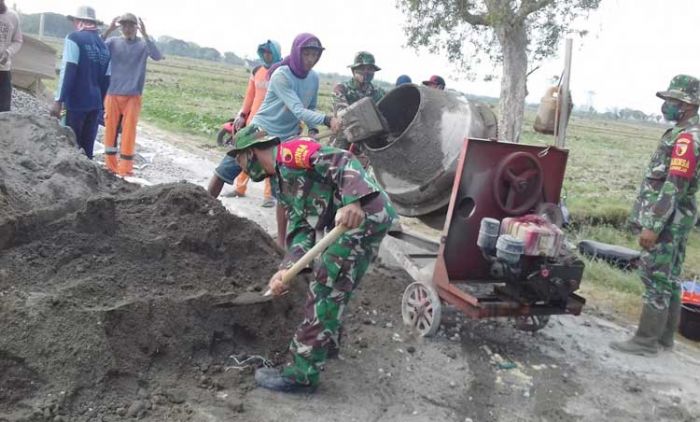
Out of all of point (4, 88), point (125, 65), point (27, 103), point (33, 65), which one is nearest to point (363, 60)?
point (125, 65)

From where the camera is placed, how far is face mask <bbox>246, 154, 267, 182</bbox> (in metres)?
3.28

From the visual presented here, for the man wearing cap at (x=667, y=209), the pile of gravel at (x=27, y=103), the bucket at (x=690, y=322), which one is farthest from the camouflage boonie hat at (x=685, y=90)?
the pile of gravel at (x=27, y=103)

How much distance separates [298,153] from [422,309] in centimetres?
174

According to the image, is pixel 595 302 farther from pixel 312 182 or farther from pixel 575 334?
pixel 312 182

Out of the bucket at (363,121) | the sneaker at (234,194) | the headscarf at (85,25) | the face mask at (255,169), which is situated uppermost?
the headscarf at (85,25)

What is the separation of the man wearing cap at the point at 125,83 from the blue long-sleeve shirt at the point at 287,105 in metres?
2.37

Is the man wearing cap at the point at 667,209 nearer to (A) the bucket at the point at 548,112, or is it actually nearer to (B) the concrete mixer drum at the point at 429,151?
(A) the bucket at the point at 548,112

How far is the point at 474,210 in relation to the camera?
4223 millimetres

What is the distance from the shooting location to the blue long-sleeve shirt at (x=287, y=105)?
210 inches

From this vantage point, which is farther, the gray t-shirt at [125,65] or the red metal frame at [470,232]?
the gray t-shirt at [125,65]

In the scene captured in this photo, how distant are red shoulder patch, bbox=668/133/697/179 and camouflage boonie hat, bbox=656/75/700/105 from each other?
0.98 ft

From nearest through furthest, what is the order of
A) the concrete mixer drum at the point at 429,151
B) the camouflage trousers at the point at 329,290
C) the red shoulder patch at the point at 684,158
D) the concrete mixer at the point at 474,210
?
the camouflage trousers at the point at 329,290, the concrete mixer at the point at 474,210, the red shoulder patch at the point at 684,158, the concrete mixer drum at the point at 429,151

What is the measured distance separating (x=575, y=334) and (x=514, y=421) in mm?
1598

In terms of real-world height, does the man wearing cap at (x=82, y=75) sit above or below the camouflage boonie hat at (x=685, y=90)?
below
